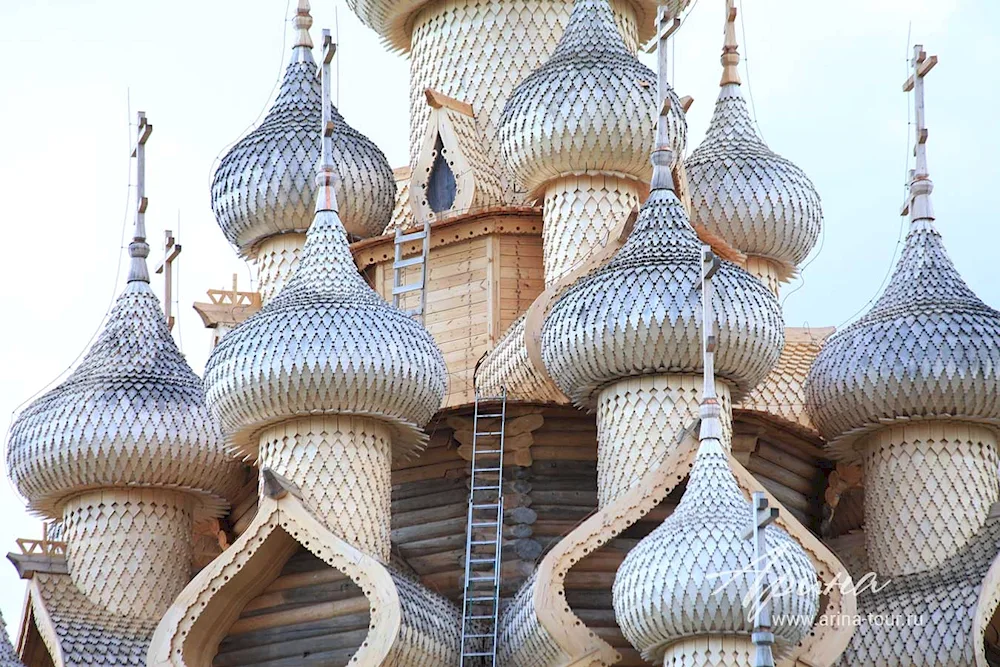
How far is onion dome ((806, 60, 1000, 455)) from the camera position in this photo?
89.9ft

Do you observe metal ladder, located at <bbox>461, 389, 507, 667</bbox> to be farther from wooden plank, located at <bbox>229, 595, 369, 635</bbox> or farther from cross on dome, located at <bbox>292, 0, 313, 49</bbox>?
cross on dome, located at <bbox>292, 0, 313, 49</bbox>

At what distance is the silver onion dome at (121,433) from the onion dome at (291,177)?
1818mm

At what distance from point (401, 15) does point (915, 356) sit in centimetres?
829

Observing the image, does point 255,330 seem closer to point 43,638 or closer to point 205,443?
point 205,443

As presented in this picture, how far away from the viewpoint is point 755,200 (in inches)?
1228

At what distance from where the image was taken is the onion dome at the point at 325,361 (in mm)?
26625

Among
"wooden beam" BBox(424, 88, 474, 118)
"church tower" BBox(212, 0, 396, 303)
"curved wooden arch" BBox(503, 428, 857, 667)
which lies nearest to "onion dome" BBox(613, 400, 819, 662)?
"curved wooden arch" BBox(503, 428, 857, 667)

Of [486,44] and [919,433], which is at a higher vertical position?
[486,44]

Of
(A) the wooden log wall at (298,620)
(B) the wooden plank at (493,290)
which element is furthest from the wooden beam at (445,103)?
(A) the wooden log wall at (298,620)

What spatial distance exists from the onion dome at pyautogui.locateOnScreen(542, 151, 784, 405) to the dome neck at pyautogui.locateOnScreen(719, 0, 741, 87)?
17.6 ft

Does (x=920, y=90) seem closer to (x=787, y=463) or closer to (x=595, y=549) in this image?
(x=787, y=463)

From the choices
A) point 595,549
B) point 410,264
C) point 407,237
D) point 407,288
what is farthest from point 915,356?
point 407,237

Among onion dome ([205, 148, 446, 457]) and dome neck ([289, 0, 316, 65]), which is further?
dome neck ([289, 0, 316, 65])

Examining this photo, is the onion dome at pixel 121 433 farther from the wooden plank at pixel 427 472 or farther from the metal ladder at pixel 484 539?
the metal ladder at pixel 484 539
